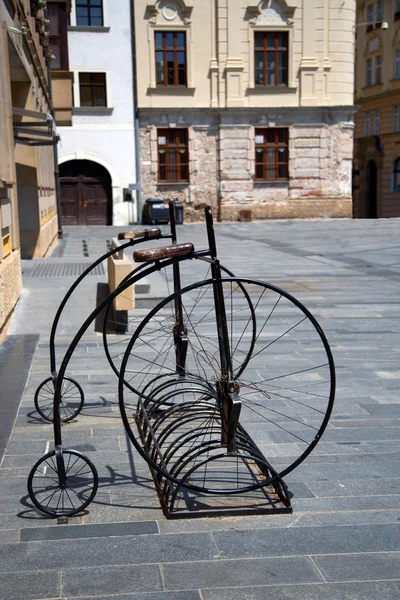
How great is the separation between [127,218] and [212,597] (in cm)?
2955

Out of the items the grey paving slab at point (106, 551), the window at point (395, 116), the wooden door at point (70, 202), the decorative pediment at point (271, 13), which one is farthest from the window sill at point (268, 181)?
the grey paving slab at point (106, 551)

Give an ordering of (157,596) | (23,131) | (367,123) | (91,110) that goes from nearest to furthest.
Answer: (157,596) → (23,131) → (91,110) → (367,123)

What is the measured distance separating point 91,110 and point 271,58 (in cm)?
800

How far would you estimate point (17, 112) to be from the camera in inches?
471

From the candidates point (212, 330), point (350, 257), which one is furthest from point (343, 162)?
point (212, 330)

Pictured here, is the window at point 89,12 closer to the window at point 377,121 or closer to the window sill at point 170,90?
the window sill at point 170,90

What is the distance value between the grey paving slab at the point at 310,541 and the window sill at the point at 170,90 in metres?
29.6

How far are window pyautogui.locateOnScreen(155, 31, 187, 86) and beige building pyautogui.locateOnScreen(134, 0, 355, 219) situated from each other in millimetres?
41

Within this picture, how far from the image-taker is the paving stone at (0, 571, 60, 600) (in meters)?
3.02

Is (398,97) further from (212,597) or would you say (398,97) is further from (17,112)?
(212,597)

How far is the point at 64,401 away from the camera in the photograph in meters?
5.90

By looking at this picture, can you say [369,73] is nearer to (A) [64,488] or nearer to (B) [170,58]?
(B) [170,58]

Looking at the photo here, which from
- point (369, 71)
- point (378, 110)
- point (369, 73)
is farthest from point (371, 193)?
point (369, 71)

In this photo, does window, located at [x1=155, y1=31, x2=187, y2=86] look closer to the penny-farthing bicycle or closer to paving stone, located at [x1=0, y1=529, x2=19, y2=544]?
the penny-farthing bicycle
